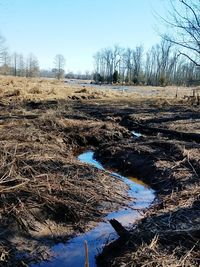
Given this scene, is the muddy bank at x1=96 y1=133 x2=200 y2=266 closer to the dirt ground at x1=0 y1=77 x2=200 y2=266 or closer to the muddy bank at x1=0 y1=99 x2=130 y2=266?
the dirt ground at x1=0 y1=77 x2=200 y2=266

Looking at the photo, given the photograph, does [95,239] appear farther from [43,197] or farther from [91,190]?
[91,190]

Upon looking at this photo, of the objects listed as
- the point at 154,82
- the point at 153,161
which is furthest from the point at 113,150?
the point at 154,82

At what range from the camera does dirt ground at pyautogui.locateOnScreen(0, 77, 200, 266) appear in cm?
544

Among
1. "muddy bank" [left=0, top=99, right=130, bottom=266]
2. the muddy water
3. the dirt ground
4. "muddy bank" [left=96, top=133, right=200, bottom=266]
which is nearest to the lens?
"muddy bank" [left=96, top=133, right=200, bottom=266]

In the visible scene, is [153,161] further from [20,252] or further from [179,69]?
[179,69]

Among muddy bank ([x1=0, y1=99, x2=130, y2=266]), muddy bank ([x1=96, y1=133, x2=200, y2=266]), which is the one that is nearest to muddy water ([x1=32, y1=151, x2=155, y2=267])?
muddy bank ([x1=0, y1=99, x2=130, y2=266])

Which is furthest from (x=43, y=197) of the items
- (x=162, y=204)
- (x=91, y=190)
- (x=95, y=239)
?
(x=162, y=204)

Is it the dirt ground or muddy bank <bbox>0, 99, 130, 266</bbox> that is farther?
muddy bank <bbox>0, 99, 130, 266</bbox>

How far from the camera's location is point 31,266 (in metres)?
5.47

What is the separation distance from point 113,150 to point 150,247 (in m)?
7.48

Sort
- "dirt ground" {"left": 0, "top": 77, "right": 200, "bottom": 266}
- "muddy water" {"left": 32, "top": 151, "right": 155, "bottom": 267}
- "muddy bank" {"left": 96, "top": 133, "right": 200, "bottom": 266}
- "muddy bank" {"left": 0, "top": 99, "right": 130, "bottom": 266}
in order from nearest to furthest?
"muddy bank" {"left": 96, "top": 133, "right": 200, "bottom": 266} → "dirt ground" {"left": 0, "top": 77, "right": 200, "bottom": 266} → "muddy water" {"left": 32, "top": 151, "right": 155, "bottom": 267} → "muddy bank" {"left": 0, "top": 99, "right": 130, "bottom": 266}

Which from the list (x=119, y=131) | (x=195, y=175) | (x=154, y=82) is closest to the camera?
(x=195, y=175)

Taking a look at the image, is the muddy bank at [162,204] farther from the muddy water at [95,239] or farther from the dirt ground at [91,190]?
the muddy water at [95,239]

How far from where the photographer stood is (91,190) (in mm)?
8242
